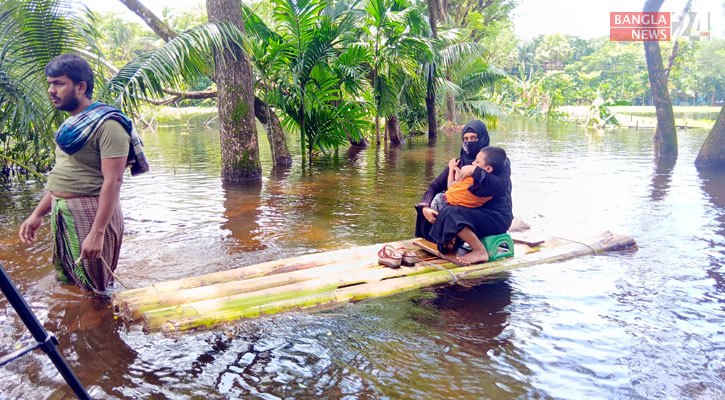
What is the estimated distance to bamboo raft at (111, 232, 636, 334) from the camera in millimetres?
3582

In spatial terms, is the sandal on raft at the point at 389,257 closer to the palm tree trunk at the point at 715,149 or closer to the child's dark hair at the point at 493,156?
the child's dark hair at the point at 493,156

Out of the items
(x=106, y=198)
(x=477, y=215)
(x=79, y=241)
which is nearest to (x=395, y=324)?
(x=477, y=215)

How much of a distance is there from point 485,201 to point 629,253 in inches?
80.7

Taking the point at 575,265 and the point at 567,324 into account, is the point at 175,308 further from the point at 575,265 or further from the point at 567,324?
the point at 575,265

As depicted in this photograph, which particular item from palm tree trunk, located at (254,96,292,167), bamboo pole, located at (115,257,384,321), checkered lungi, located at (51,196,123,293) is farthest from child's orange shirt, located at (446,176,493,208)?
palm tree trunk, located at (254,96,292,167)

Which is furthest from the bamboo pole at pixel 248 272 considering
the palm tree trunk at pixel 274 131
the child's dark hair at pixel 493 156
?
the palm tree trunk at pixel 274 131

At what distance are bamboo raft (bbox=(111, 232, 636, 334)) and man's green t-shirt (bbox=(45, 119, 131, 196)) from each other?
82 cm

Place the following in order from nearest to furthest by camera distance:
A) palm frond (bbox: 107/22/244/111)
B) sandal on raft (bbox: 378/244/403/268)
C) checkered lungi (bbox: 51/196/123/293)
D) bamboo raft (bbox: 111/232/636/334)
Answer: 1. checkered lungi (bbox: 51/196/123/293)
2. bamboo raft (bbox: 111/232/636/334)
3. sandal on raft (bbox: 378/244/403/268)
4. palm frond (bbox: 107/22/244/111)

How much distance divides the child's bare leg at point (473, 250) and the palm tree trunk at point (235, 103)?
578 centimetres

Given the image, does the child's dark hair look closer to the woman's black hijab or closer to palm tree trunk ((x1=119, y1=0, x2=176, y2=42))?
the woman's black hijab

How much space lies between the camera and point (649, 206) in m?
8.44

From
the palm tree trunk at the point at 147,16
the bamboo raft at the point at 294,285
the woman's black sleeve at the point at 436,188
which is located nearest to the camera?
the bamboo raft at the point at 294,285

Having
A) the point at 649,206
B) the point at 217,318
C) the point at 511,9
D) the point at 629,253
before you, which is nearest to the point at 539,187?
the point at 649,206

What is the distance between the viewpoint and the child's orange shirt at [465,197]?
4867 millimetres
